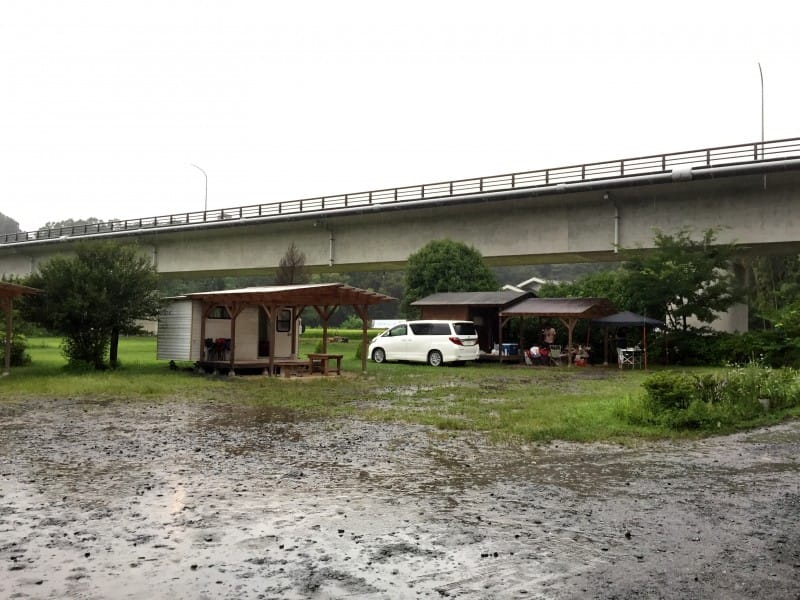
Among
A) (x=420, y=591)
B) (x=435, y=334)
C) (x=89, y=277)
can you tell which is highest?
(x=89, y=277)

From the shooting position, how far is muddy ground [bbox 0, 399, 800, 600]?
14.2 ft

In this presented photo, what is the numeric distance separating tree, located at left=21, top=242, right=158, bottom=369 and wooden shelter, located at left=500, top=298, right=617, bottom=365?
13.5 m

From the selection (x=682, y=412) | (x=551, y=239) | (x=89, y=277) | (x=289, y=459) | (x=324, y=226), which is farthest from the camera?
(x=324, y=226)

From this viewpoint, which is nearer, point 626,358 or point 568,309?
point 626,358

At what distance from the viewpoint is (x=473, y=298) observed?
2941cm

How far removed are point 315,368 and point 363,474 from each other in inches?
548

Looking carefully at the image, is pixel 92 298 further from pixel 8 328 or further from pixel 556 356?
pixel 556 356

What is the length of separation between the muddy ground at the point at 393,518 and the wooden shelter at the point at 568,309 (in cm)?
1580

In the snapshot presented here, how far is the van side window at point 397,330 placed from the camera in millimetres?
26938

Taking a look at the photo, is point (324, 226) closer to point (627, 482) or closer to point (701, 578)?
point (627, 482)

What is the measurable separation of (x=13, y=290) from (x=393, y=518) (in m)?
17.7

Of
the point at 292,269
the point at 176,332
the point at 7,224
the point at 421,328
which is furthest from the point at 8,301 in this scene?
the point at 7,224

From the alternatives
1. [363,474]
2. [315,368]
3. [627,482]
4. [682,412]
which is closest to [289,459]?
[363,474]

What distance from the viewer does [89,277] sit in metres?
21.0
